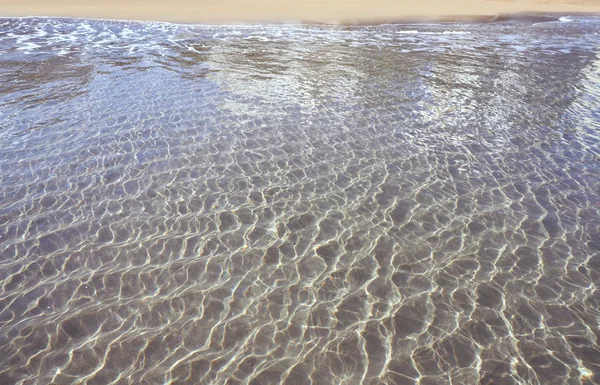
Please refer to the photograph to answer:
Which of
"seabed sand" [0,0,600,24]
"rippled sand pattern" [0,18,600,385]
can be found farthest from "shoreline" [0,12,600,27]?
"rippled sand pattern" [0,18,600,385]

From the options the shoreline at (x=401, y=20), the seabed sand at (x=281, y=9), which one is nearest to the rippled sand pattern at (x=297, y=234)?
the shoreline at (x=401, y=20)

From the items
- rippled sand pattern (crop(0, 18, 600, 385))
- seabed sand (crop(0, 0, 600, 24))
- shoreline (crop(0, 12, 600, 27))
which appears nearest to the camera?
rippled sand pattern (crop(0, 18, 600, 385))

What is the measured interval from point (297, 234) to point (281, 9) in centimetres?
2589

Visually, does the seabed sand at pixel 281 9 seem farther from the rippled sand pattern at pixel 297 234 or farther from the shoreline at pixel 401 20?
the rippled sand pattern at pixel 297 234

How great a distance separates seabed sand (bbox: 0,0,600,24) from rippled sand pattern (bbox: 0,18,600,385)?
15912 millimetres

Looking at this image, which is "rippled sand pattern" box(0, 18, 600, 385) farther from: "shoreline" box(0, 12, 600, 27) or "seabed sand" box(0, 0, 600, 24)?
"seabed sand" box(0, 0, 600, 24)

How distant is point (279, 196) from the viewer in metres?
6.05

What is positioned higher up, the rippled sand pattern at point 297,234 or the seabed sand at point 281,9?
the seabed sand at point 281,9

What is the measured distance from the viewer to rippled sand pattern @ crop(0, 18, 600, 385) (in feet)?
12.1

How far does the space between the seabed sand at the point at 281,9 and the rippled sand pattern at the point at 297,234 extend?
52.2 feet

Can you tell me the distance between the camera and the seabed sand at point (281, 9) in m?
24.8

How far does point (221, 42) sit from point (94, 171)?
12863 mm

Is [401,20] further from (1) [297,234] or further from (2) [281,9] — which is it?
(1) [297,234]

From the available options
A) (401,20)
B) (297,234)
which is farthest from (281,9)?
(297,234)
